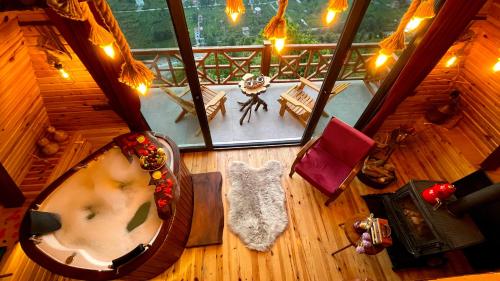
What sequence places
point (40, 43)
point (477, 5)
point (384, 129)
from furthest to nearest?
point (384, 129) < point (40, 43) < point (477, 5)

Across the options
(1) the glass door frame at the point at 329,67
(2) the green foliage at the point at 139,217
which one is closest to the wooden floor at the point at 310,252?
(2) the green foliage at the point at 139,217

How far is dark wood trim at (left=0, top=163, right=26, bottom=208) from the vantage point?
254 centimetres

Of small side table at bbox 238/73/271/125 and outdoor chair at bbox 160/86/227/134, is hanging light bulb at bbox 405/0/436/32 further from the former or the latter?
small side table at bbox 238/73/271/125

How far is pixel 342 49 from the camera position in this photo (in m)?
2.62

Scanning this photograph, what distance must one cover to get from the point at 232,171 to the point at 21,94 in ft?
8.33

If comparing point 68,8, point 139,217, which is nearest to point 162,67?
point 139,217

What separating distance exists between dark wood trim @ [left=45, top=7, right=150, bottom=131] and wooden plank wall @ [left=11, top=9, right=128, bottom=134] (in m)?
0.39

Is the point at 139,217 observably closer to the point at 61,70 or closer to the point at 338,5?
the point at 61,70

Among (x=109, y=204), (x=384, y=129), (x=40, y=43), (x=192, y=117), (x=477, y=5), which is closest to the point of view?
(x=477, y=5)

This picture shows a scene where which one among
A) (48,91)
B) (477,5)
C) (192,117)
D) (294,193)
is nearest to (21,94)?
(48,91)

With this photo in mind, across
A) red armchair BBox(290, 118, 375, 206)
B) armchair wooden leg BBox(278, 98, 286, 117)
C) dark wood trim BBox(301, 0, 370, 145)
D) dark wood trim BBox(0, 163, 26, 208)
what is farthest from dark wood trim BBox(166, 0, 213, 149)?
dark wood trim BBox(0, 163, 26, 208)

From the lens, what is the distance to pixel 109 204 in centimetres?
286

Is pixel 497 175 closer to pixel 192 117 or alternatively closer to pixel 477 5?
pixel 477 5

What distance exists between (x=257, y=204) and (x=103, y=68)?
229cm
